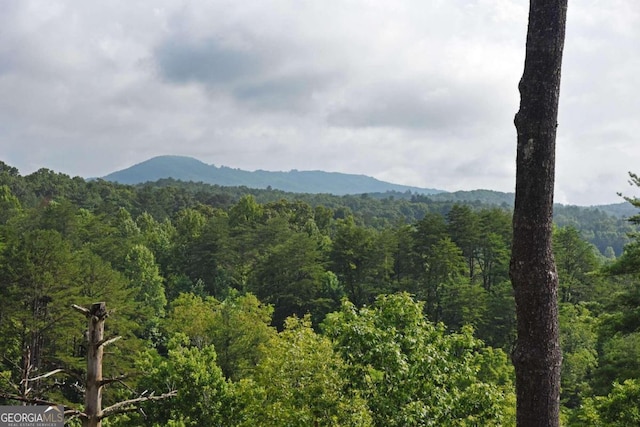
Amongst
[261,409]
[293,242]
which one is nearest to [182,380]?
[261,409]

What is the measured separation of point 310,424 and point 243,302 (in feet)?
65.8

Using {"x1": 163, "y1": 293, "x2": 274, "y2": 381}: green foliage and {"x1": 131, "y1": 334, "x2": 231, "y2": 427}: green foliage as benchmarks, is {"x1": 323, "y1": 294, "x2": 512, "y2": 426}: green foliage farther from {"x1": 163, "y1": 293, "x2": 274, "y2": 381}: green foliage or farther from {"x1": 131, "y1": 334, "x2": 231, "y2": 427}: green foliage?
{"x1": 163, "y1": 293, "x2": 274, "y2": 381}: green foliage

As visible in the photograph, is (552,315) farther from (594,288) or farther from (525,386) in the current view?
(594,288)

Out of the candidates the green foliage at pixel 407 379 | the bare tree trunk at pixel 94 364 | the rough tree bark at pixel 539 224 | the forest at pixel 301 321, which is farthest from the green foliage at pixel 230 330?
the rough tree bark at pixel 539 224

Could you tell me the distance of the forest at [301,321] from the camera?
1202 cm

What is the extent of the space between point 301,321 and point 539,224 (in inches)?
775

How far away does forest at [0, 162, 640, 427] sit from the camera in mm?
12016

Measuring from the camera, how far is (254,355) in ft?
95.1

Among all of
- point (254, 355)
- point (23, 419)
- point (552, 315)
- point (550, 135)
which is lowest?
point (254, 355)

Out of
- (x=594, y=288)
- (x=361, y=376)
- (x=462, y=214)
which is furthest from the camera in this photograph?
(x=462, y=214)

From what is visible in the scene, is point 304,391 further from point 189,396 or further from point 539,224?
point 539,224

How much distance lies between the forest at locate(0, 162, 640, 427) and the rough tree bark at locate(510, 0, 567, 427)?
3650mm

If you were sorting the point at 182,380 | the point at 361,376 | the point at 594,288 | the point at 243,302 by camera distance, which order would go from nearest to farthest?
the point at 361,376
the point at 182,380
the point at 243,302
the point at 594,288

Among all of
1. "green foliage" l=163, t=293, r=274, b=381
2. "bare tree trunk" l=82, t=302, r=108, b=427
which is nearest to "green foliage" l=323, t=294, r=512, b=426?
"bare tree trunk" l=82, t=302, r=108, b=427
